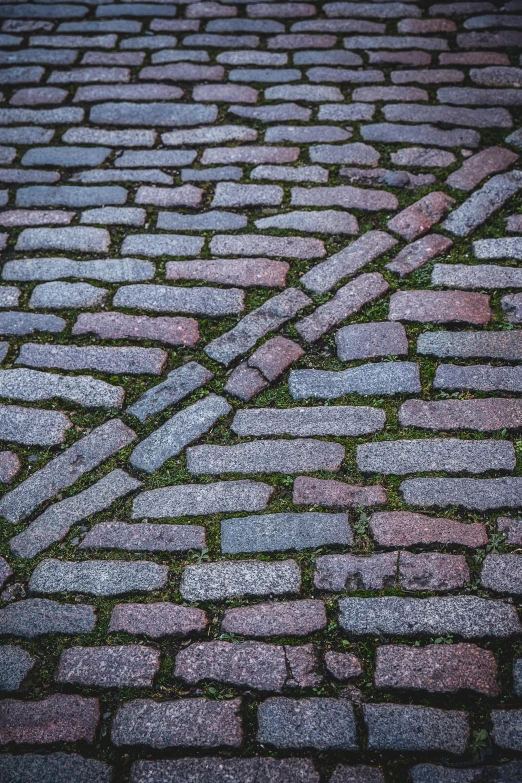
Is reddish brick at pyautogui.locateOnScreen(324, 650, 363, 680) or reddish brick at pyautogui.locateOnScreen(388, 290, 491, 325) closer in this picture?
reddish brick at pyautogui.locateOnScreen(324, 650, 363, 680)

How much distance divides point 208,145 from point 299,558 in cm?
238

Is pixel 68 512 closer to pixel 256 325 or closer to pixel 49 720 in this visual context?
pixel 49 720

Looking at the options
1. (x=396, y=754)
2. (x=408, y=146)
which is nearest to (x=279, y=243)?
(x=408, y=146)

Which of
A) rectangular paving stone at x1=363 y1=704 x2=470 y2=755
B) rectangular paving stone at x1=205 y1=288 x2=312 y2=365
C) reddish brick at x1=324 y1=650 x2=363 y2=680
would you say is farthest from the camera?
rectangular paving stone at x1=205 y1=288 x2=312 y2=365

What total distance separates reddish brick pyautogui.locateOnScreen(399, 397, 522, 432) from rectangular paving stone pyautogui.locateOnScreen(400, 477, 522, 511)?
0.72 ft

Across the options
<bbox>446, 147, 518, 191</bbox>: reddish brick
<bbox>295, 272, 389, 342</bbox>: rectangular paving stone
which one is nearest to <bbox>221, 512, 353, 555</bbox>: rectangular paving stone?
<bbox>295, 272, 389, 342</bbox>: rectangular paving stone

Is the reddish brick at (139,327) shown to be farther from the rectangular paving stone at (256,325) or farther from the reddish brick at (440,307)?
the reddish brick at (440,307)

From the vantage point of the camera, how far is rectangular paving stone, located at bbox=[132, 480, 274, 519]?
2240 mm

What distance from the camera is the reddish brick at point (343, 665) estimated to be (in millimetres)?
1864

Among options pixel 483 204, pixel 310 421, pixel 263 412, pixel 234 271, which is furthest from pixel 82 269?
pixel 483 204

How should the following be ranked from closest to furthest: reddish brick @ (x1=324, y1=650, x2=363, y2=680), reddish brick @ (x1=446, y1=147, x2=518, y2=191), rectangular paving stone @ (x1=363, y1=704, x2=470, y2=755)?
1. rectangular paving stone @ (x1=363, y1=704, x2=470, y2=755)
2. reddish brick @ (x1=324, y1=650, x2=363, y2=680)
3. reddish brick @ (x1=446, y1=147, x2=518, y2=191)

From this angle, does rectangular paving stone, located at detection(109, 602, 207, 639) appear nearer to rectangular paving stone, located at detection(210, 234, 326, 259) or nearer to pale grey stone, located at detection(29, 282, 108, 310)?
pale grey stone, located at detection(29, 282, 108, 310)

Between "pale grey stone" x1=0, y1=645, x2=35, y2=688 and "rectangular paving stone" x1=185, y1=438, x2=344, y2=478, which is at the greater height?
"rectangular paving stone" x1=185, y1=438, x2=344, y2=478

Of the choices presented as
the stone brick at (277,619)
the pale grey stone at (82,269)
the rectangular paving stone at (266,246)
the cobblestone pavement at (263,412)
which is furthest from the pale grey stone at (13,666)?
the rectangular paving stone at (266,246)
